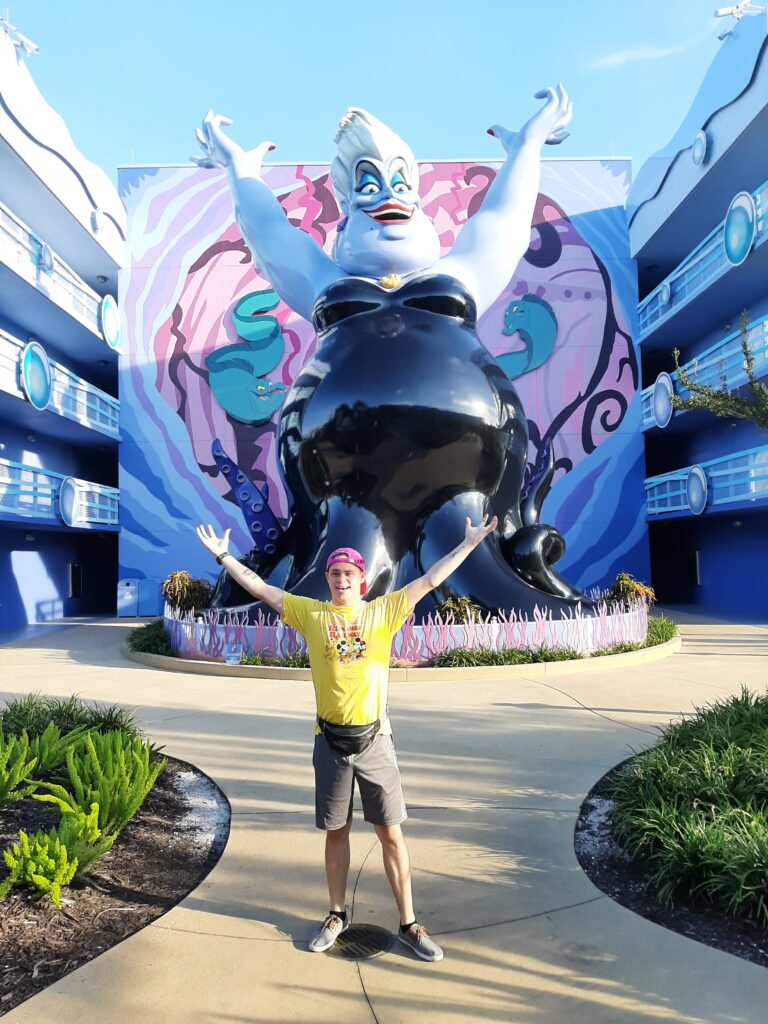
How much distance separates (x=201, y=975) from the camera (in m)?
2.53

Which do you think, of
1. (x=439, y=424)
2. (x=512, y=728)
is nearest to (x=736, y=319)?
(x=439, y=424)

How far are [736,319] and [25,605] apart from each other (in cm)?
1972

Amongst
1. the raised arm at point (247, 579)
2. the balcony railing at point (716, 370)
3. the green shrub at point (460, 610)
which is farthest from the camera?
the balcony railing at point (716, 370)

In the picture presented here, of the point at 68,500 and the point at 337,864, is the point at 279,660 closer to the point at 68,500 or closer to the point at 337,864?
the point at 337,864

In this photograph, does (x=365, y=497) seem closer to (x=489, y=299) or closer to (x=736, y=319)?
(x=489, y=299)

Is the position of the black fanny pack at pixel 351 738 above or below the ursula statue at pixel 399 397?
below

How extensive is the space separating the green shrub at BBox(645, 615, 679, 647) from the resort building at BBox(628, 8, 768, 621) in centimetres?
557

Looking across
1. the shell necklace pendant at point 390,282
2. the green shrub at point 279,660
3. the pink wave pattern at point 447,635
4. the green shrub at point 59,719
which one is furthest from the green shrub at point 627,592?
the green shrub at point 59,719

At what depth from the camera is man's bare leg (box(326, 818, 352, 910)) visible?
9.23 ft

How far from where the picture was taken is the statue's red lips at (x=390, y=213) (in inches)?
400

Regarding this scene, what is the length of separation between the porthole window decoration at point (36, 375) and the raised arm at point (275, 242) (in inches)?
281

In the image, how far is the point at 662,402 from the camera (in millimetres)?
19234

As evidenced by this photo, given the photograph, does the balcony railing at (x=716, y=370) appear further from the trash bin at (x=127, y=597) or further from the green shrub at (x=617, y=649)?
the trash bin at (x=127, y=597)

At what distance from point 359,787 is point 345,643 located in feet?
1.71
